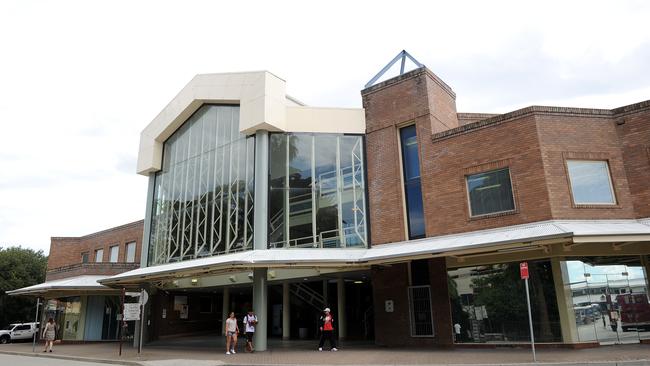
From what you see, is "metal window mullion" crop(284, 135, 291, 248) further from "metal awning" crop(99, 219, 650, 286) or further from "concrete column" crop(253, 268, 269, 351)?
"concrete column" crop(253, 268, 269, 351)

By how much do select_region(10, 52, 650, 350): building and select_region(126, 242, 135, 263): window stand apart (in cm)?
1109

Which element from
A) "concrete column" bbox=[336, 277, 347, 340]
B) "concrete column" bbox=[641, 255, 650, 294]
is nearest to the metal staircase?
"concrete column" bbox=[336, 277, 347, 340]

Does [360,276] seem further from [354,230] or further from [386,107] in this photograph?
Answer: [386,107]

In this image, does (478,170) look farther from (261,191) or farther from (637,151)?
(261,191)

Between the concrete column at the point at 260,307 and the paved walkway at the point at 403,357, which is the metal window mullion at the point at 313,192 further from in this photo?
the paved walkway at the point at 403,357

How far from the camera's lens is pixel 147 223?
26312mm

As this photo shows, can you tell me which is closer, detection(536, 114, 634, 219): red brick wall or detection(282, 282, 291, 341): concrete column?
detection(536, 114, 634, 219): red brick wall

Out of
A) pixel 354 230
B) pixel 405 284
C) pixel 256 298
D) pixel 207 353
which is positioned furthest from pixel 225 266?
pixel 405 284

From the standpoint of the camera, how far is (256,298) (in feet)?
60.7

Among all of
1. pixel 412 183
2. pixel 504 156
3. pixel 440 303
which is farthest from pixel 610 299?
pixel 412 183

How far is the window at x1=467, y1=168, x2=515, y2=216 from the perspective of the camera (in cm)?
1669

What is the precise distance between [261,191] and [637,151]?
13.3 meters

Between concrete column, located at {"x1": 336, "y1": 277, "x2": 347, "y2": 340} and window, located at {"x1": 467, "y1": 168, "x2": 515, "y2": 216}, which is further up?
window, located at {"x1": 467, "y1": 168, "x2": 515, "y2": 216}

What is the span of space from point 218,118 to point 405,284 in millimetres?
11742
